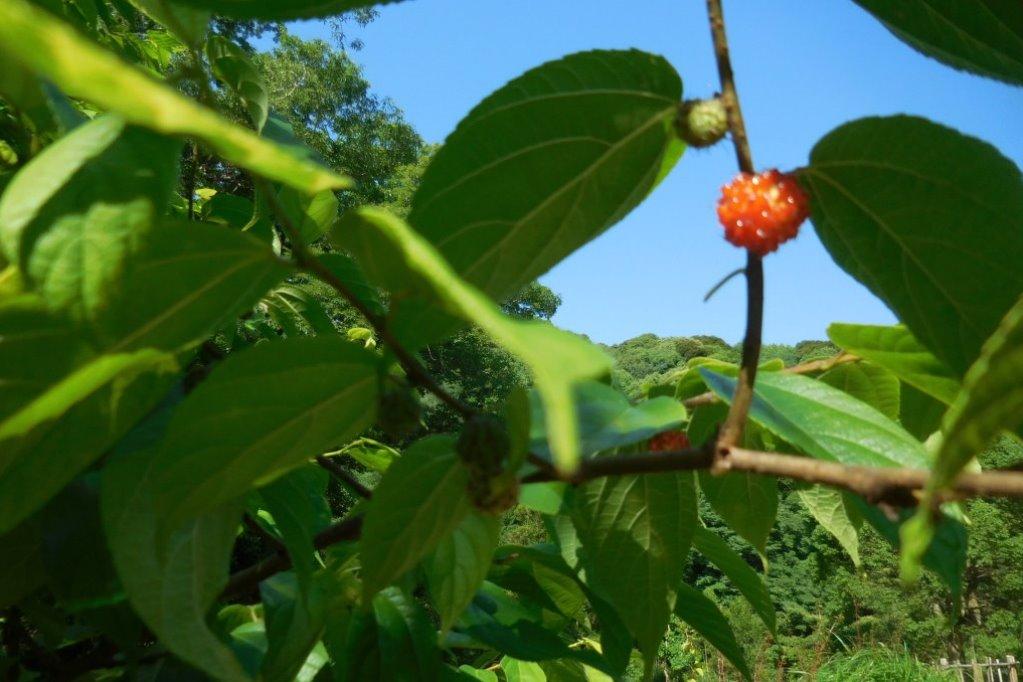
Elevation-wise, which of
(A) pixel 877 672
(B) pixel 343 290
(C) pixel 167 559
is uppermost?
(A) pixel 877 672

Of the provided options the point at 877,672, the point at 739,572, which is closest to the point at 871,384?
the point at 739,572

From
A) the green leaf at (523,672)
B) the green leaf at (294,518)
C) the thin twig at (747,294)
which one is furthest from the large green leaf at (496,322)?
the green leaf at (523,672)

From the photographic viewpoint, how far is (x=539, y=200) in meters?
0.36

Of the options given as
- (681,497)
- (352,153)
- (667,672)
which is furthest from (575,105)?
(352,153)

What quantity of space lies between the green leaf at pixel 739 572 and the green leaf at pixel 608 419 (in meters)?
0.29

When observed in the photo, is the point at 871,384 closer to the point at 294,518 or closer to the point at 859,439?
the point at 859,439

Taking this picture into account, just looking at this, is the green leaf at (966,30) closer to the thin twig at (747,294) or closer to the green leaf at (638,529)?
the thin twig at (747,294)

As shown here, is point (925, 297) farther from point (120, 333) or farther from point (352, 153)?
point (352, 153)

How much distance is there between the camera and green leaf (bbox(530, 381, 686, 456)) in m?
0.39

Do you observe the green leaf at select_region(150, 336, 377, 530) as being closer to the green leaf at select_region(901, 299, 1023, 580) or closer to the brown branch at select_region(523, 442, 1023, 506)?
the brown branch at select_region(523, 442, 1023, 506)

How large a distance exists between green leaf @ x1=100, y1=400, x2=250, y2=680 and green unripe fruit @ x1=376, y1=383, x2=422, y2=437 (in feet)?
0.30

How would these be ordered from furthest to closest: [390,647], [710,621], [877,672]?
1. [877,672]
2. [710,621]
3. [390,647]

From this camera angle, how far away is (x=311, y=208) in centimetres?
65

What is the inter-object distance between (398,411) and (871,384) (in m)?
0.40
